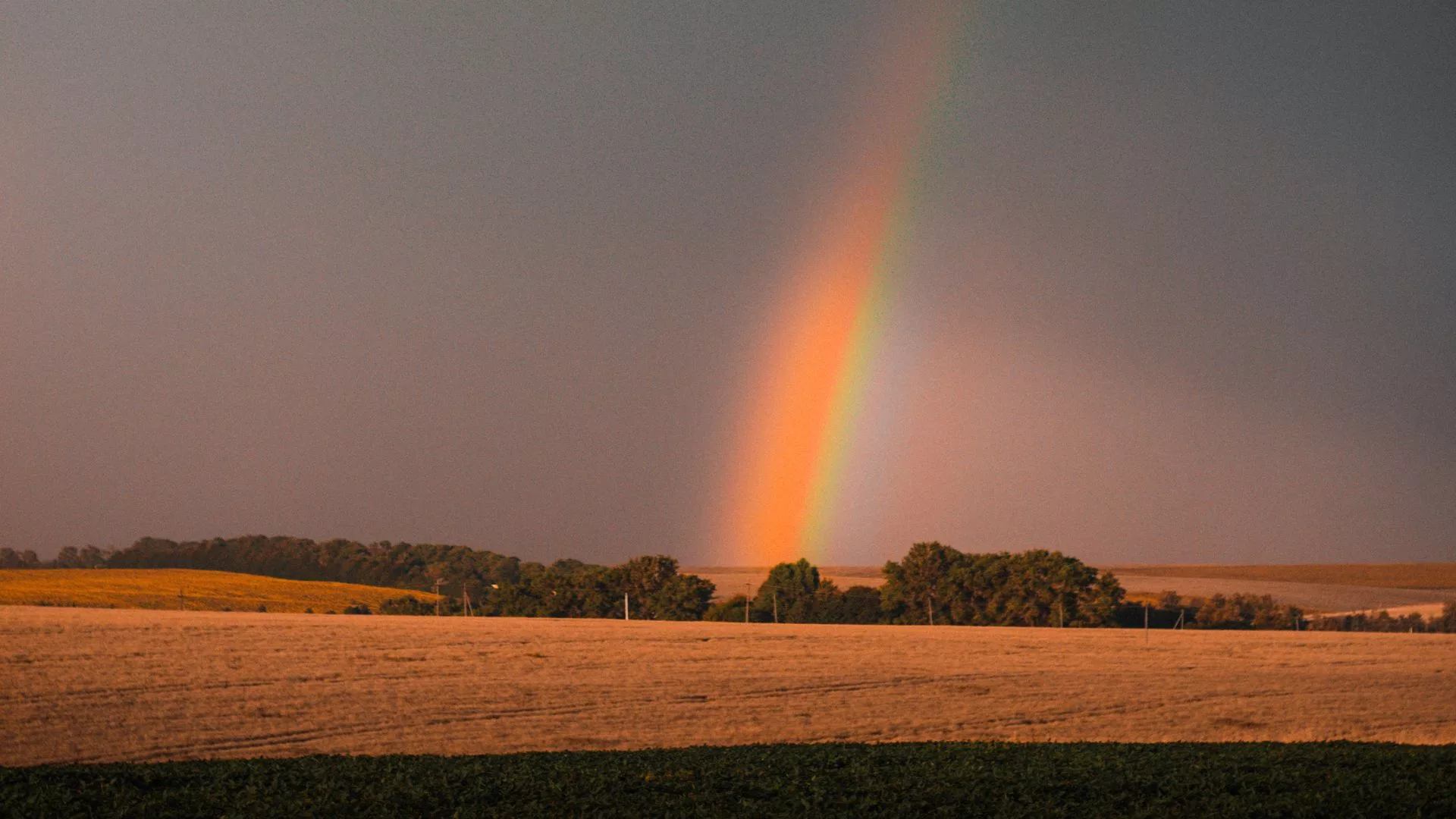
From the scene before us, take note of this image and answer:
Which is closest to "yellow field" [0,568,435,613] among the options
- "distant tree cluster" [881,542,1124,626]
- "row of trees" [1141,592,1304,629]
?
"distant tree cluster" [881,542,1124,626]

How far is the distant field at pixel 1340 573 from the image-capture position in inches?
5842

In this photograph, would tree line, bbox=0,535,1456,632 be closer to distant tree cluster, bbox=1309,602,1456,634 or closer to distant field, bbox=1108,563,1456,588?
distant tree cluster, bbox=1309,602,1456,634

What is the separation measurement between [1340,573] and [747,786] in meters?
174

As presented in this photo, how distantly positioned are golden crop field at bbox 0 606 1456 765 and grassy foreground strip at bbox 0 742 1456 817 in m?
10.1

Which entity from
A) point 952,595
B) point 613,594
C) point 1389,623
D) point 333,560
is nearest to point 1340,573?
point 1389,623

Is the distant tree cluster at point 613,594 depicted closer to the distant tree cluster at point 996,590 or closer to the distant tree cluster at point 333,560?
the distant tree cluster at point 996,590

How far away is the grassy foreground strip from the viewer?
30.2 ft

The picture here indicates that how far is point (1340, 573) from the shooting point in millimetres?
162625

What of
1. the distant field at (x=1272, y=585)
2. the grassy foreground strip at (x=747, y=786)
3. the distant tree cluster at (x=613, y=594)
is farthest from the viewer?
the distant field at (x=1272, y=585)

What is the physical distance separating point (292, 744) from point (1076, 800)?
56.4ft

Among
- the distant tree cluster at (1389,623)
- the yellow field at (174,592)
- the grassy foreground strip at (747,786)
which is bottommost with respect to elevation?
the distant tree cluster at (1389,623)

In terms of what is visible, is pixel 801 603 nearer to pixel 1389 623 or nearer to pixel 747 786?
pixel 1389 623

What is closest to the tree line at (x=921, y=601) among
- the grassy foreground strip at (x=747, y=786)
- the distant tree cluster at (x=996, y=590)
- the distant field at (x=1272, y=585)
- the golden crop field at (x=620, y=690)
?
the distant tree cluster at (x=996, y=590)

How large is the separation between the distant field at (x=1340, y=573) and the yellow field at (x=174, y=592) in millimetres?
109533
